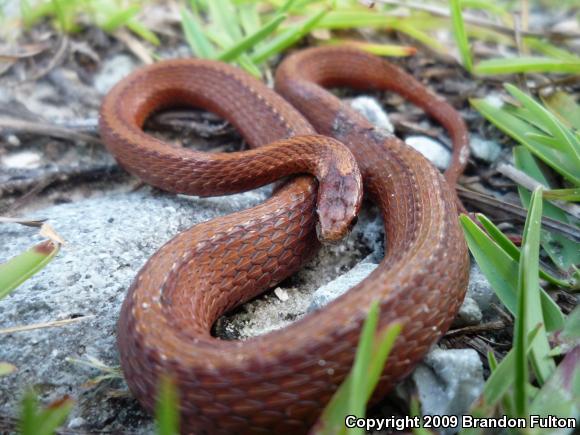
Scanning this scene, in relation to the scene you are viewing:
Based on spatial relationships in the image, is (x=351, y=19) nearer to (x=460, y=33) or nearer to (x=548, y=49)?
(x=460, y=33)

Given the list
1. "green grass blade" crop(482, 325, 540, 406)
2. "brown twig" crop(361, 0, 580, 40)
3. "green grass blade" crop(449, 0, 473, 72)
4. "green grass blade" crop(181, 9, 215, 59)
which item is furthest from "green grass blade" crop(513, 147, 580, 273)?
"green grass blade" crop(181, 9, 215, 59)

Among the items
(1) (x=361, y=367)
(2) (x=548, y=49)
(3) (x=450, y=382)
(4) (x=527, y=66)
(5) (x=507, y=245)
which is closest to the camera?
(1) (x=361, y=367)

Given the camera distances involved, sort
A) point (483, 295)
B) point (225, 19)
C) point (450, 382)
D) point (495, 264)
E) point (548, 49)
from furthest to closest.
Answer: point (225, 19) < point (548, 49) < point (483, 295) < point (495, 264) < point (450, 382)

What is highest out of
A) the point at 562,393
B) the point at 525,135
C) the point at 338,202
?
the point at 525,135

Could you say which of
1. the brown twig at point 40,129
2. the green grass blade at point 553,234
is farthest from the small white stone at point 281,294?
the brown twig at point 40,129

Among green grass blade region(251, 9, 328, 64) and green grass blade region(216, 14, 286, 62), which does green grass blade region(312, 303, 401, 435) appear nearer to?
green grass blade region(216, 14, 286, 62)

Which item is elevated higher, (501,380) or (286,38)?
(286,38)

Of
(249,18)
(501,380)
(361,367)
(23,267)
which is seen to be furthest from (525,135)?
(23,267)
